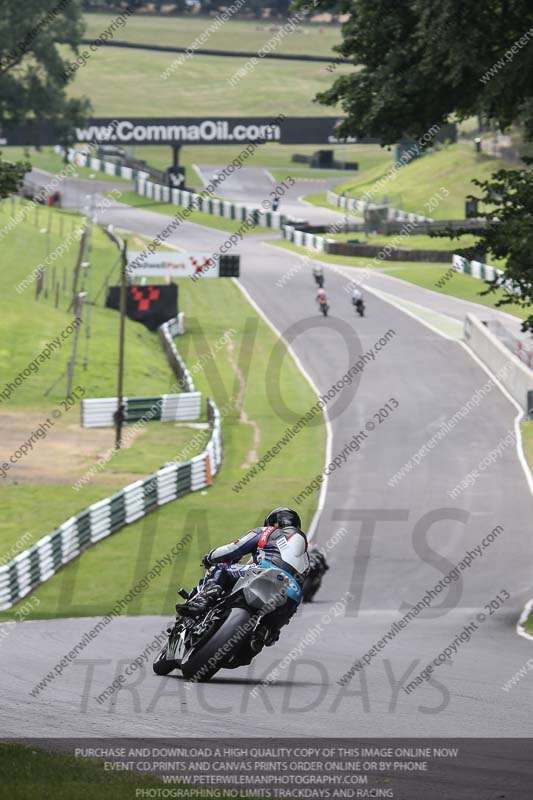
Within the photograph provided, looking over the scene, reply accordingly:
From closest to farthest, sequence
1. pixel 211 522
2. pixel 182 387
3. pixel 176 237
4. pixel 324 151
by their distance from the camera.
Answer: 1. pixel 211 522
2. pixel 182 387
3. pixel 176 237
4. pixel 324 151

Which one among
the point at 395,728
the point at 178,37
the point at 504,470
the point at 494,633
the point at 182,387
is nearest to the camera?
the point at 395,728

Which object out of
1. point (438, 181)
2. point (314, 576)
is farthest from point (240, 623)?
point (438, 181)

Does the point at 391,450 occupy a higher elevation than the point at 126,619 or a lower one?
lower

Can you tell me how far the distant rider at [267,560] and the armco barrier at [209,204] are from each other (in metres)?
69.9

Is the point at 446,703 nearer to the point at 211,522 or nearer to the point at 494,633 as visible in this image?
the point at 494,633

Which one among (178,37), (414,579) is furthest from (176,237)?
(178,37)

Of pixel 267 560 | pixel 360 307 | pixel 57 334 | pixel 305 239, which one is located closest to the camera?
pixel 267 560

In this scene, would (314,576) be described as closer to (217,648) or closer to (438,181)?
(217,648)

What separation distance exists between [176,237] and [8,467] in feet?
142

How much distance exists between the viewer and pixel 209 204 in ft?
288

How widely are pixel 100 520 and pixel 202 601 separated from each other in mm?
17124

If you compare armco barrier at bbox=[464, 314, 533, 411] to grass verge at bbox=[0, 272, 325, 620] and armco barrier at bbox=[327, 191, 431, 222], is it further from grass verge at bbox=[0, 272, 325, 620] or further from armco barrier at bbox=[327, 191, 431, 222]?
armco barrier at bbox=[327, 191, 431, 222]

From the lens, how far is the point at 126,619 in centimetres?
2036

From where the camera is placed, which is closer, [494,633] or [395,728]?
[395,728]
